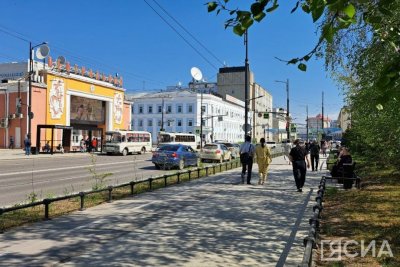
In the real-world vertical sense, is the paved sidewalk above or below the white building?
below

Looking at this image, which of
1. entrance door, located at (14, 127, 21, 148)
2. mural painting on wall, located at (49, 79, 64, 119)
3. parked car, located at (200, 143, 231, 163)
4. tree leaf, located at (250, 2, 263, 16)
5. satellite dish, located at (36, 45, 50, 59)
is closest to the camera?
tree leaf, located at (250, 2, 263, 16)

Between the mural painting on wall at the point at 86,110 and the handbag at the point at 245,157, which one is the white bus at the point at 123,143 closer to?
the mural painting on wall at the point at 86,110

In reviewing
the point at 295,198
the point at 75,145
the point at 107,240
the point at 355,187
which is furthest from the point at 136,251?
the point at 75,145

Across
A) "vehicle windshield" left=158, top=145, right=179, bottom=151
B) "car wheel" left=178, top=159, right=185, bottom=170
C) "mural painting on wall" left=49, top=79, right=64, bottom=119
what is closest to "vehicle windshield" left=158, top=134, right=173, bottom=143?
"mural painting on wall" left=49, top=79, right=64, bottom=119

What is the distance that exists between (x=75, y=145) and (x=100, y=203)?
133 feet

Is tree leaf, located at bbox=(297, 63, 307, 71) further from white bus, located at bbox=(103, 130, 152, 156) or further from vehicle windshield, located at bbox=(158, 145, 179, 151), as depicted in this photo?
white bus, located at bbox=(103, 130, 152, 156)

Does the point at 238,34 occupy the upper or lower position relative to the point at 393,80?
upper

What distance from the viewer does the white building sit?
297 feet

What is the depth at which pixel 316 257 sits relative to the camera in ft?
20.2

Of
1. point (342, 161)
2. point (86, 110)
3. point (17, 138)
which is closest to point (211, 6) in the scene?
point (342, 161)

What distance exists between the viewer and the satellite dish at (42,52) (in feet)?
166

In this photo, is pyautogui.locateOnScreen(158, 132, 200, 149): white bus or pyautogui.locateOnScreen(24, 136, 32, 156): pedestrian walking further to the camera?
pyautogui.locateOnScreen(158, 132, 200, 149): white bus

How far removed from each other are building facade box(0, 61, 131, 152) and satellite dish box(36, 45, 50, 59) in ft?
3.88

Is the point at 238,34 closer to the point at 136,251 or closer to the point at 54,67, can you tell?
the point at 136,251
